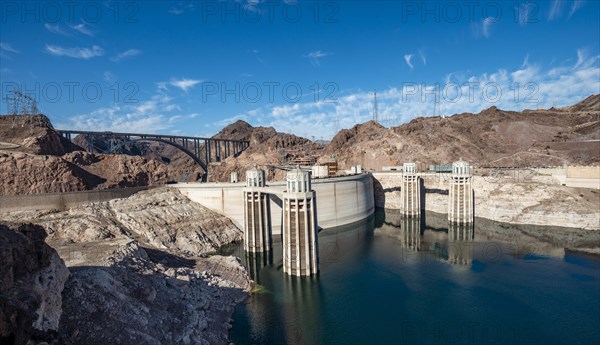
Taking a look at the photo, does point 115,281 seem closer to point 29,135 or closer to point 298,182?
point 298,182

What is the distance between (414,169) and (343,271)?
1411 inches

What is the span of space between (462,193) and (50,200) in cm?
5972

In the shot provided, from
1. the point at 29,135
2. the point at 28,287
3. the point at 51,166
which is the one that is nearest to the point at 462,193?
the point at 28,287

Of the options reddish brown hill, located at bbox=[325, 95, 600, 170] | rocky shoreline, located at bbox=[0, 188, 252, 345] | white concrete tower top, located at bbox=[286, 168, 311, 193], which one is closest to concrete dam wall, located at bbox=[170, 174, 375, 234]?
rocky shoreline, located at bbox=[0, 188, 252, 345]

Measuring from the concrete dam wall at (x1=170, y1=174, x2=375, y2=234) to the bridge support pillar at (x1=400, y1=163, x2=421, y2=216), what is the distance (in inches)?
296

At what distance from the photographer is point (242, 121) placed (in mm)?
163750

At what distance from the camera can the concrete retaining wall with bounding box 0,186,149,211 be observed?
1414 inches

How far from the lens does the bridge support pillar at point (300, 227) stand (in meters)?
32.9

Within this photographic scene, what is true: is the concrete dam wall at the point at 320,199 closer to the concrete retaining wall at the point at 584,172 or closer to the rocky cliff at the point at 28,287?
the rocky cliff at the point at 28,287

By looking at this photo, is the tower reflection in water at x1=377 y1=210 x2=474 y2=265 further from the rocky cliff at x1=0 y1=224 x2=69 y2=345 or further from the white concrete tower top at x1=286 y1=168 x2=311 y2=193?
the rocky cliff at x1=0 y1=224 x2=69 y2=345

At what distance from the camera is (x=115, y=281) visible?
2020 centimetres

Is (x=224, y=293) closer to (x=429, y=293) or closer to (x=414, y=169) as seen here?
(x=429, y=293)

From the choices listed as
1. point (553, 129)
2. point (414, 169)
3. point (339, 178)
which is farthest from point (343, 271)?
point (553, 129)

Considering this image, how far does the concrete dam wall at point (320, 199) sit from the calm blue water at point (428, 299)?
8626 mm
